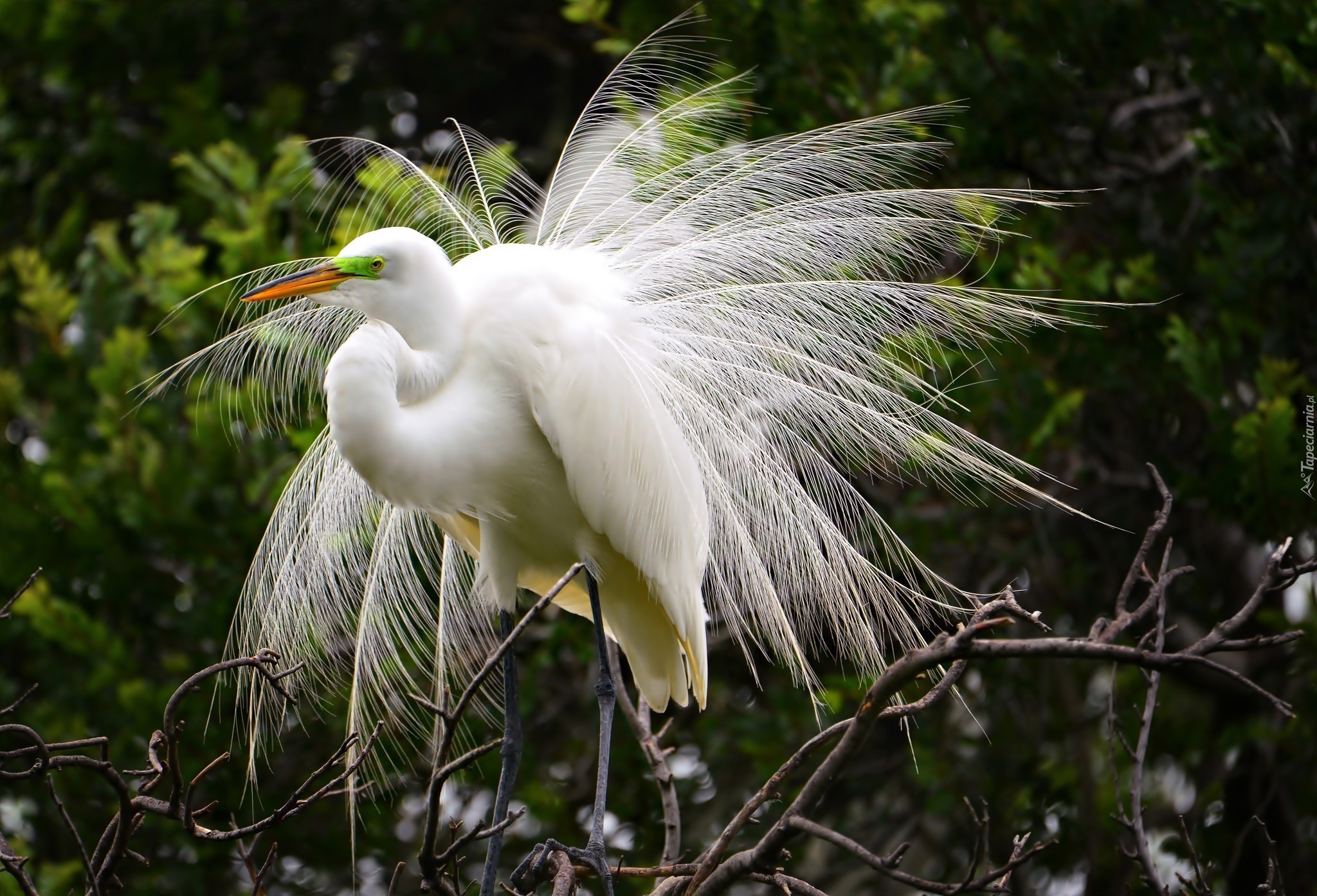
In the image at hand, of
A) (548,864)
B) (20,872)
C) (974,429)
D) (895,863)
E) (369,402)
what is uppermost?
(369,402)

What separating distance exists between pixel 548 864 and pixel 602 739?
0.38 m

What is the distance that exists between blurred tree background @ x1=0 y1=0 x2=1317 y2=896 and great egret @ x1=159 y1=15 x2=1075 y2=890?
0.67 meters

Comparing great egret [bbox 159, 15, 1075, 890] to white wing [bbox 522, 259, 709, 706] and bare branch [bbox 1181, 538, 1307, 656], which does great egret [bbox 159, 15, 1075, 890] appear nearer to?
white wing [bbox 522, 259, 709, 706]

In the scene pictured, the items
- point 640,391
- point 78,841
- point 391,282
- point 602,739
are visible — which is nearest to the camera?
point 78,841

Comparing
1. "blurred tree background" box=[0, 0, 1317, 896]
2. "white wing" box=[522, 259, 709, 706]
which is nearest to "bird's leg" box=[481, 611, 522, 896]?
"white wing" box=[522, 259, 709, 706]

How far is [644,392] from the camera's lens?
2666 millimetres

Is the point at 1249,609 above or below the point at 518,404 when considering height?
below

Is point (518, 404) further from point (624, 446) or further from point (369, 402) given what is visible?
point (369, 402)

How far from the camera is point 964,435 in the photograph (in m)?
2.76

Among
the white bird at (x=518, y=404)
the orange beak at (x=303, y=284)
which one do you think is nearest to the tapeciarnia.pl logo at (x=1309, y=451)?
the white bird at (x=518, y=404)

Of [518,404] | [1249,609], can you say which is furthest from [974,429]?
[1249,609]

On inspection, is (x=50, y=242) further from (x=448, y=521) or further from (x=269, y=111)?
(x=448, y=521)

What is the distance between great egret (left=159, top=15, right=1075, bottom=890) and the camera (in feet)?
8.63

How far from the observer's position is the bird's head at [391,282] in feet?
8.23
